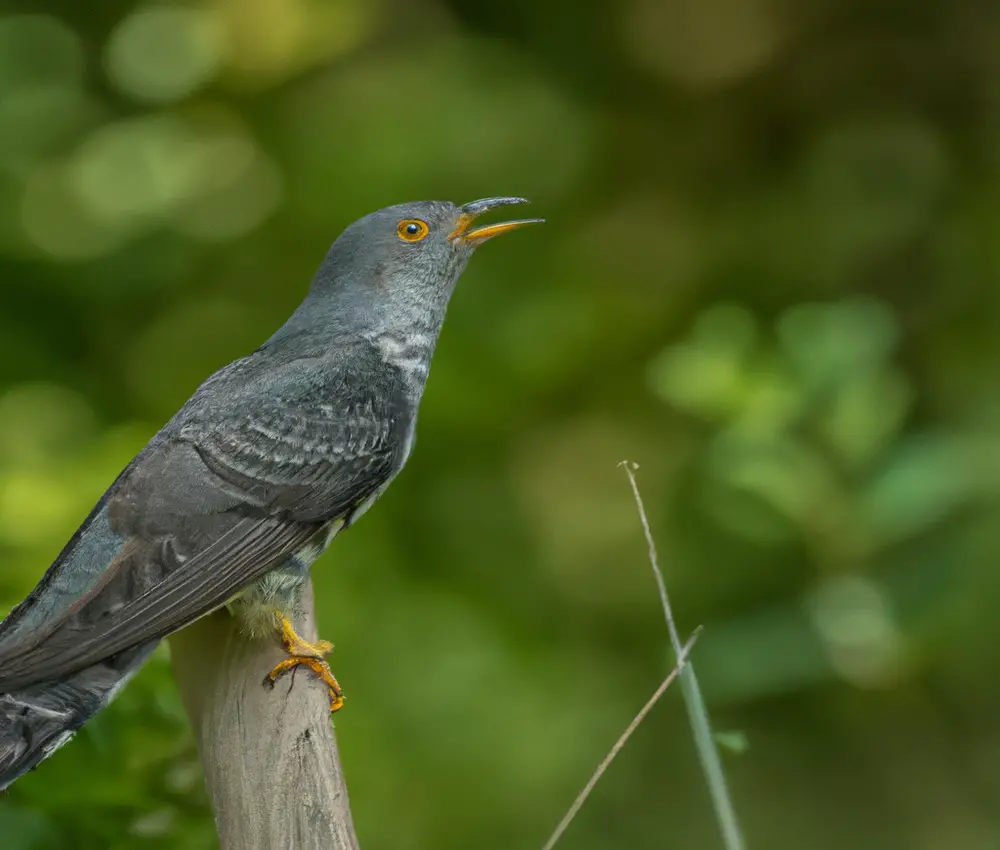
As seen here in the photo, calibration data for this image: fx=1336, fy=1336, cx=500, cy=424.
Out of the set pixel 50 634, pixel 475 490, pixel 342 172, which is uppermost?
pixel 342 172

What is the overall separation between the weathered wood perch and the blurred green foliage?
0.80m

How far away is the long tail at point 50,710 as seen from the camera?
2.88m

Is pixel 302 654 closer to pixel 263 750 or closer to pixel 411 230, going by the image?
pixel 263 750

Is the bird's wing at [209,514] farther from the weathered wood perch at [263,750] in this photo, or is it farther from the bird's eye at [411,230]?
the bird's eye at [411,230]

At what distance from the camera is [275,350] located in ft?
13.8

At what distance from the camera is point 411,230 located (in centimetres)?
458

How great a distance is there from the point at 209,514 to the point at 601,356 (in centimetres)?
363

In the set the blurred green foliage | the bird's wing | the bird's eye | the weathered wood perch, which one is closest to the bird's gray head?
the bird's eye

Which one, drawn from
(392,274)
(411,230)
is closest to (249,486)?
(392,274)

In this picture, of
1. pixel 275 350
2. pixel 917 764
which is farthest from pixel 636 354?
pixel 275 350

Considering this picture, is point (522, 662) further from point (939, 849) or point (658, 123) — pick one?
point (658, 123)

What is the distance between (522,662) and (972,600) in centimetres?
192

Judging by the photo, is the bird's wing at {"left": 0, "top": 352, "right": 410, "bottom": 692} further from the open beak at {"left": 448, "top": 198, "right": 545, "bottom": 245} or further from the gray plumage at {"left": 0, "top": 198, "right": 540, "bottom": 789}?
the open beak at {"left": 448, "top": 198, "right": 545, "bottom": 245}

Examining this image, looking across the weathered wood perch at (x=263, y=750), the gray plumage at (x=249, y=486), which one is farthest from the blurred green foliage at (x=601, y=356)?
the weathered wood perch at (x=263, y=750)
